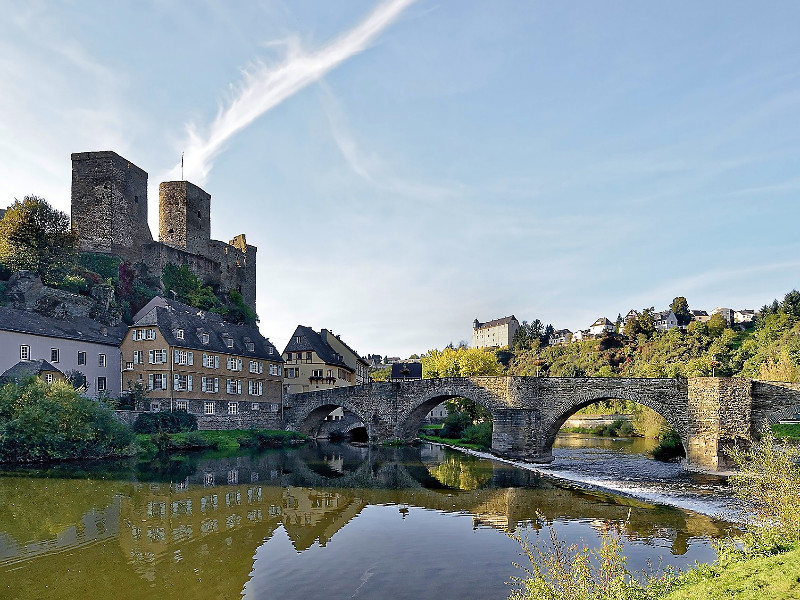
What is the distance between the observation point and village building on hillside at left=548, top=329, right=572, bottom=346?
464 ft

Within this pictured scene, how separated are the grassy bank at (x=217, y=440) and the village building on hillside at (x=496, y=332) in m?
109

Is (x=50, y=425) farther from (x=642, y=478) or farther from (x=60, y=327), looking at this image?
(x=642, y=478)

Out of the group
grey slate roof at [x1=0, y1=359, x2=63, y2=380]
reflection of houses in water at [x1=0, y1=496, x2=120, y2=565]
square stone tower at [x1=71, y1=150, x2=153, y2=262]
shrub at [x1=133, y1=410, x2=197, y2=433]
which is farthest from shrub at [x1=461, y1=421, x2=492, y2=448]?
square stone tower at [x1=71, y1=150, x2=153, y2=262]

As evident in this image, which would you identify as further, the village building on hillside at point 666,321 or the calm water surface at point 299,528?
the village building on hillside at point 666,321

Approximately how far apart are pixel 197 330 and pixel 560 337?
378ft

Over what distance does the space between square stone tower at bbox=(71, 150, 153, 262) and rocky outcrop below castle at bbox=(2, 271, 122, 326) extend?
42.7 ft

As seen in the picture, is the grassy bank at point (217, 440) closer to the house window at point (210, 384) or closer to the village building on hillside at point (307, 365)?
the house window at point (210, 384)

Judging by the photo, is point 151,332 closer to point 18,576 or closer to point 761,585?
point 18,576

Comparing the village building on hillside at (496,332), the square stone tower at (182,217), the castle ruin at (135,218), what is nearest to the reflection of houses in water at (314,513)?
the castle ruin at (135,218)

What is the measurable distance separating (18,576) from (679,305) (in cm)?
12613

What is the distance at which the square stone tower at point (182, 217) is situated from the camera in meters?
71.2

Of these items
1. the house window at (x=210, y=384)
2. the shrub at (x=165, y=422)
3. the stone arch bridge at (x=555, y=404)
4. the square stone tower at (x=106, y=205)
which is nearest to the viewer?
the stone arch bridge at (x=555, y=404)

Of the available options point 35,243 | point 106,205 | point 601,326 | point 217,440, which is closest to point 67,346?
point 217,440

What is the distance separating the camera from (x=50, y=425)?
110 feet
